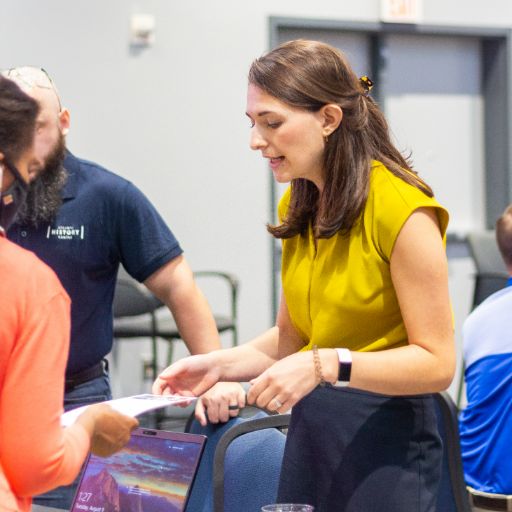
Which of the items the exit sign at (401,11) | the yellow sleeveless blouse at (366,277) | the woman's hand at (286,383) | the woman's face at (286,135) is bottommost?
the woman's hand at (286,383)

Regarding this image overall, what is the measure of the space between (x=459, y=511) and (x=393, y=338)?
30.6 inches

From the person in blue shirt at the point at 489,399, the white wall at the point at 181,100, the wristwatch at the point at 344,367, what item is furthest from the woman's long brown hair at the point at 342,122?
the white wall at the point at 181,100

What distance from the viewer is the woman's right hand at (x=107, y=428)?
61.5 inches

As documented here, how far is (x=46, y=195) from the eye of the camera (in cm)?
257

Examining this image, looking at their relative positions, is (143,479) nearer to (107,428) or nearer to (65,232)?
(107,428)

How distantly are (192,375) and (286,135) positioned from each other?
52cm

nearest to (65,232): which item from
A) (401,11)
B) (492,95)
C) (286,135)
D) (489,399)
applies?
(286,135)

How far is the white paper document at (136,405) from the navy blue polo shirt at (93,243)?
2.59 feet

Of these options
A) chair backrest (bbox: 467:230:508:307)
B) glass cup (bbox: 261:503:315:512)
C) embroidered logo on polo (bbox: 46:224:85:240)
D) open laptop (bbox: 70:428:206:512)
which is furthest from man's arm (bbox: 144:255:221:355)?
chair backrest (bbox: 467:230:508:307)

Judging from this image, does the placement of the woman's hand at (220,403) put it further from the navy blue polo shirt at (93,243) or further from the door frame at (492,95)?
the door frame at (492,95)

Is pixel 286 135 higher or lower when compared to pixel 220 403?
higher

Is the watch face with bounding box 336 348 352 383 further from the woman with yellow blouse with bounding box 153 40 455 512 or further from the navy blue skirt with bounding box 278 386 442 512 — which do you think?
the navy blue skirt with bounding box 278 386 442 512

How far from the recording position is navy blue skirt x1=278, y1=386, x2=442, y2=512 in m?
1.77

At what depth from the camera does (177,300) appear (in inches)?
108
